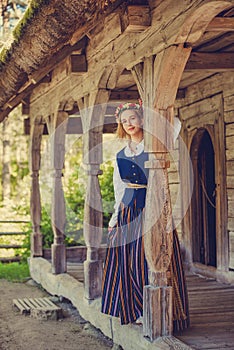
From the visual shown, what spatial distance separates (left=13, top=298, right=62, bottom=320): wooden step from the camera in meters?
7.88

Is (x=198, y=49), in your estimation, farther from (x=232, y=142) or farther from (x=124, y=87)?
(x=124, y=87)

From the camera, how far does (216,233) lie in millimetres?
8242

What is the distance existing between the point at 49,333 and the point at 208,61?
11.3 ft

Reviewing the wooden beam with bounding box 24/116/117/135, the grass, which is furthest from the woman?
the wooden beam with bounding box 24/116/117/135

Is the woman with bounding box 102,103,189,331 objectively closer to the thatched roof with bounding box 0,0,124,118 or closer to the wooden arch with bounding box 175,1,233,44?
the thatched roof with bounding box 0,0,124,118

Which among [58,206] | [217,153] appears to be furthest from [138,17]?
[58,206]

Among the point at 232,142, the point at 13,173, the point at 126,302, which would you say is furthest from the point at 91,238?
the point at 13,173

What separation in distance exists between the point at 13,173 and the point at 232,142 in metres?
18.8

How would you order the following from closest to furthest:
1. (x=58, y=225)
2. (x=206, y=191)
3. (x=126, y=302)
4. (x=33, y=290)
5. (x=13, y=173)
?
(x=126, y=302) < (x=206, y=191) < (x=58, y=225) < (x=33, y=290) < (x=13, y=173)

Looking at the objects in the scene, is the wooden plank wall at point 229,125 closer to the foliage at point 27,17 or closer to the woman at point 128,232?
the woman at point 128,232

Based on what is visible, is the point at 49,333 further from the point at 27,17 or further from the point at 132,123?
the point at 27,17

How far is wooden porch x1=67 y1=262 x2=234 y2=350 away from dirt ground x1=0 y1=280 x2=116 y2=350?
105 cm

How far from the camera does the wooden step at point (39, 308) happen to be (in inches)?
310

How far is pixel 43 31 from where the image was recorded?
18.2 ft
